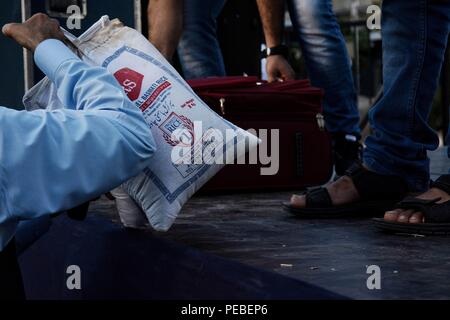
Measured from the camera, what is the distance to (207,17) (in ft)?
11.0

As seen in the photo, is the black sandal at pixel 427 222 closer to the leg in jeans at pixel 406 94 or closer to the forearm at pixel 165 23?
the leg in jeans at pixel 406 94

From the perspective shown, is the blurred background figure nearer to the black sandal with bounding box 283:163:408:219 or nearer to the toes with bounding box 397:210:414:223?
the black sandal with bounding box 283:163:408:219

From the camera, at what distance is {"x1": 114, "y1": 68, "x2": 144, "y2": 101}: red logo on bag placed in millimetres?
1838

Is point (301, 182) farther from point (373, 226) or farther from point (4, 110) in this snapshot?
point (4, 110)

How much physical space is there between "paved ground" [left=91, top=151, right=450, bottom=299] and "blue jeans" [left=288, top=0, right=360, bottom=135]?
2.82 feet

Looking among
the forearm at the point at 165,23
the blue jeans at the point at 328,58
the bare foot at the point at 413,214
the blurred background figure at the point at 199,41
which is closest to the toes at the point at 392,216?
the bare foot at the point at 413,214

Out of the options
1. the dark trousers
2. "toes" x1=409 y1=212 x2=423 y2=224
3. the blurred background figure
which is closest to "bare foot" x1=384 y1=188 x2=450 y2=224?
"toes" x1=409 y1=212 x2=423 y2=224

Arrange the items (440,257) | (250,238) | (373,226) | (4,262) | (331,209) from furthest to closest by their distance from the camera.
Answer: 1. (331,209)
2. (373,226)
3. (250,238)
4. (440,257)
5. (4,262)

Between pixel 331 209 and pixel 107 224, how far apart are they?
1.95 ft

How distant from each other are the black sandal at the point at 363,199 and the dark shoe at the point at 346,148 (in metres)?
1.00

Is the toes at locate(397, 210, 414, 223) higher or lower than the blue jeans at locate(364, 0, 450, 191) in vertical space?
lower
